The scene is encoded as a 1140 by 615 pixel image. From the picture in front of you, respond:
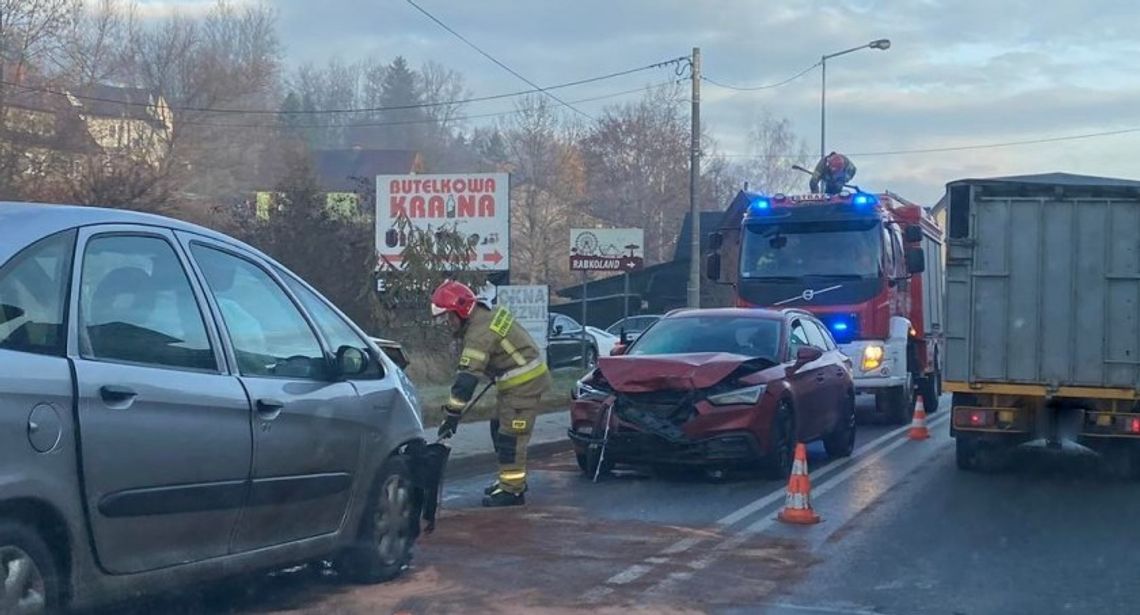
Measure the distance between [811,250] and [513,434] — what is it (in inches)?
361

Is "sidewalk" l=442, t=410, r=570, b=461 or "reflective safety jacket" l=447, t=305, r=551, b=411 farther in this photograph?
"sidewalk" l=442, t=410, r=570, b=461

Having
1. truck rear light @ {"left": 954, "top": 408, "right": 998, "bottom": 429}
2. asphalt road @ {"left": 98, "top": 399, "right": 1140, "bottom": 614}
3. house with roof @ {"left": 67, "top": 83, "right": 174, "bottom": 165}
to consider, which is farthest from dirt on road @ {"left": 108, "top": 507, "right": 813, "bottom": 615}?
house with roof @ {"left": 67, "top": 83, "right": 174, "bottom": 165}

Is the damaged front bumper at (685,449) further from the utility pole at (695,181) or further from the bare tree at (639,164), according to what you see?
the bare tree at (639,164)

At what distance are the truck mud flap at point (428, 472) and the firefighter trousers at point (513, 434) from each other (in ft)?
7.39

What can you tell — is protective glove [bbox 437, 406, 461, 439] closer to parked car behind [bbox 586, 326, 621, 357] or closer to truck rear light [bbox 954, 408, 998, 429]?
truck rear light [bbox 954, 408, 998, 429]

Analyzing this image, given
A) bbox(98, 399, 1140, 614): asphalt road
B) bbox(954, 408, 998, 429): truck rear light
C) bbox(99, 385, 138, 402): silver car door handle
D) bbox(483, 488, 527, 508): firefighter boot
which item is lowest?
bbox(98, 399, 1140, 614): asphalt road

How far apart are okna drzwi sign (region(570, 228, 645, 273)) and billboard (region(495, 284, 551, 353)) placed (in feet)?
10.8

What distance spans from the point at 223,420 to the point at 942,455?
1071 centimetres

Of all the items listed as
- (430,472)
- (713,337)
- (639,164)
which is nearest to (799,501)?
(430,472)

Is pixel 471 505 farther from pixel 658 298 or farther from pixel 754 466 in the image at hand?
pixel 658 298

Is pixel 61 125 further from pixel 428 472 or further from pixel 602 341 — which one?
pixel 428 472

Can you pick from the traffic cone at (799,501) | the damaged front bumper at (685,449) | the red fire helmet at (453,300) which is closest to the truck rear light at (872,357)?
the damaged front bumper at (685,449)

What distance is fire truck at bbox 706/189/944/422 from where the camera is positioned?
18.0 meters

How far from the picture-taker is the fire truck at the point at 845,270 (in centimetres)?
1800
